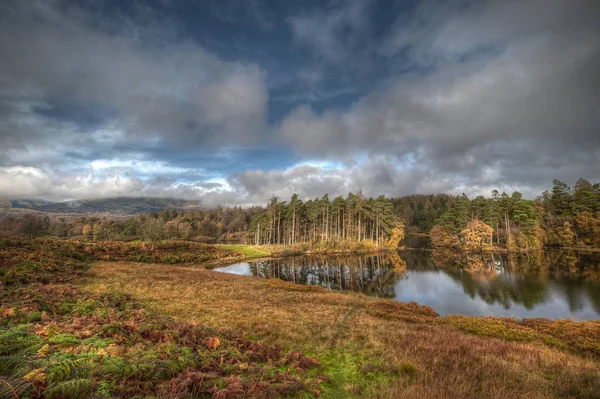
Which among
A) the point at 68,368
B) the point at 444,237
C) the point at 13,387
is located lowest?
the point at 444,237

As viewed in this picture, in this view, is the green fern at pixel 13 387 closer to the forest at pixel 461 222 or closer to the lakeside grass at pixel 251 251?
the lakeside grass at pixel 251 251

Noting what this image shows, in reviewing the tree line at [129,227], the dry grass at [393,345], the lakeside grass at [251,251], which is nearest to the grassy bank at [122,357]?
the dry grass at [393,345]

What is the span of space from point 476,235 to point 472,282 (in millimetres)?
48215

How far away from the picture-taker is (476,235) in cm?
7550

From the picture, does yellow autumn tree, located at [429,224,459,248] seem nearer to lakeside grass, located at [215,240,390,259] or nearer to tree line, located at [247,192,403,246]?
tree line, located at [247,192,403,246]

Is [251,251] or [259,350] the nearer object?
[259,350]

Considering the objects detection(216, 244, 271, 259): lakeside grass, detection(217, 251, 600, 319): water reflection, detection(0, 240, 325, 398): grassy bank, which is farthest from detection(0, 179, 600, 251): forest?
detection(0, 240, 325, 398): grassy bank

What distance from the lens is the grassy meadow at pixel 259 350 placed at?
234 inches

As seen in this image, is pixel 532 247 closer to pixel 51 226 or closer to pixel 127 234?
pixel 127 234

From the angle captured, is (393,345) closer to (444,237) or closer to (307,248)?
(307,248)

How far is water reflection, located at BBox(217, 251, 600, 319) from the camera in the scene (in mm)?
25219

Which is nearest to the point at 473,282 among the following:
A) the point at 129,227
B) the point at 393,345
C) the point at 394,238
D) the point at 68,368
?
the point at 393,345

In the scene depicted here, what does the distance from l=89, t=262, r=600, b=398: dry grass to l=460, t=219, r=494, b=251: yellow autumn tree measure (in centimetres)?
6652

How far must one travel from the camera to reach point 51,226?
88625 mm
